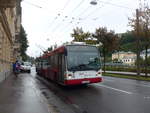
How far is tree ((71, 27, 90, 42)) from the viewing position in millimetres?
Result: 50109

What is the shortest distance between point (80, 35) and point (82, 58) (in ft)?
113

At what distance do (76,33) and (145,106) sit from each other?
138 ft

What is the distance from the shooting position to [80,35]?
5062 cm

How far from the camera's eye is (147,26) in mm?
26750

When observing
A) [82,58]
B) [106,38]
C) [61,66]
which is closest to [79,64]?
[82,58]

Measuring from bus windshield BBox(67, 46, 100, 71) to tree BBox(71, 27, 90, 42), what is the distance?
32.9m

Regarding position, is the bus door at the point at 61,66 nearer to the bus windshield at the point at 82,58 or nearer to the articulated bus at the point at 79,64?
the articulated bus at the point at 79,64

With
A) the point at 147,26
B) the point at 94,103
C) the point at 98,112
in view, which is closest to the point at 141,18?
the point at 147,26

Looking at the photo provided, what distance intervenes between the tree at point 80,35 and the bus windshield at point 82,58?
32.9 m

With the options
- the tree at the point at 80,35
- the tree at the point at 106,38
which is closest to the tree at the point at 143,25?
the tree at the point at 106,38

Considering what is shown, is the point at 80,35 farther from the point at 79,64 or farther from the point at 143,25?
the point at 79,64

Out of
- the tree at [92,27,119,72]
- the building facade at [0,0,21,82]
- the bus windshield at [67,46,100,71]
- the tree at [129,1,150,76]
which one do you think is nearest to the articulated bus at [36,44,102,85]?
the bus windshield at [67,46,100,71]

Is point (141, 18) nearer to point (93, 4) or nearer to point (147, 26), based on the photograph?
point (147, 26)

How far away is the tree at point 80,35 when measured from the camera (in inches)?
1973
